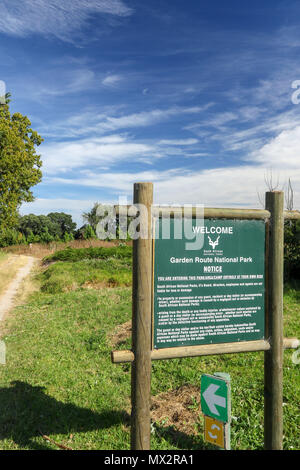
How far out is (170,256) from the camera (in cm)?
311

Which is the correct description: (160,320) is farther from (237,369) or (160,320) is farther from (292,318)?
(292,318)

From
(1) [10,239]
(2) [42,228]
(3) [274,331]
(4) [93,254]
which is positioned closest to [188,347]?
(3) [274,331]

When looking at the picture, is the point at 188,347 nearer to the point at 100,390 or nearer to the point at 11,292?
the point at 100,390

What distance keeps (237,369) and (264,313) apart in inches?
85.7

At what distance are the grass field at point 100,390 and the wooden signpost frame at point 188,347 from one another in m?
0.68

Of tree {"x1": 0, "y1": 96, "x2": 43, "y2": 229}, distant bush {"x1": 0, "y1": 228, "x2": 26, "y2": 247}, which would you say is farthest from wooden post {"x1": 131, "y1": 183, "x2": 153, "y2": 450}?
distant bush {"x1": 0, "y1": 228, "x2": 26, "y2": 247}

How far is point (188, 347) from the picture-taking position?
3.15 metres

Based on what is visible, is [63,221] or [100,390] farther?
[63,221]

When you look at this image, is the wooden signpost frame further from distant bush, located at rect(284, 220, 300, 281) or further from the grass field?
distant bush, located at rect(284, 220, 300, 281)

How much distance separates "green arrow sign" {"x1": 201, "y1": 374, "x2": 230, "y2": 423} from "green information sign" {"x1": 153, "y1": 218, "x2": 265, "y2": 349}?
13.2 inches

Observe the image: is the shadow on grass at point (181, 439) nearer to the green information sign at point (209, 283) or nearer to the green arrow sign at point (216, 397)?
the green arrow sign at point (216, 397)

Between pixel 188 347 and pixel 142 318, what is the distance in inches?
19.8

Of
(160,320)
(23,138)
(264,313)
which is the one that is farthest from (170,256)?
(23,138)
